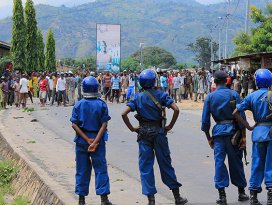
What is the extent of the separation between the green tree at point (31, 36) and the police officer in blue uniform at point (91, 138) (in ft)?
147

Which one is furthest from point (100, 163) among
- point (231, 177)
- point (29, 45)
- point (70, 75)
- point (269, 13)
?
point (29, 45)

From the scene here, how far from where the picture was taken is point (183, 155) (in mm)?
12391

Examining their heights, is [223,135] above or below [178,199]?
above

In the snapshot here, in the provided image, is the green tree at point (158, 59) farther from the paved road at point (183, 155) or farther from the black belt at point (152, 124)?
the black belt at point (152, 124)

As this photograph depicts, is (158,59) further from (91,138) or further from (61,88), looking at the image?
(91,138)

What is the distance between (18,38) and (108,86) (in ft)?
61.4

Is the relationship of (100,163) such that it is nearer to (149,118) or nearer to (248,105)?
(149,118)

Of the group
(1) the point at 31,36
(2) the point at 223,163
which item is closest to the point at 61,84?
(2) the point at 223,163

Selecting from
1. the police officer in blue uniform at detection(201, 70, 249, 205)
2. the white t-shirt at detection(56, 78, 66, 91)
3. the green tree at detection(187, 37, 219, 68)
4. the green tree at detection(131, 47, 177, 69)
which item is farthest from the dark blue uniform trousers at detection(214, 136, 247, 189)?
the green tree at detection(131, 47, 177, 69)

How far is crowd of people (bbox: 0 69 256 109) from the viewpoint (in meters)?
28.1

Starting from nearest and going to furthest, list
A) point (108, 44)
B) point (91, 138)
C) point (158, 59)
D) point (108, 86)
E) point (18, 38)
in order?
point (91, 138) → point (108, 86) → point (18, 38) → point (108, 44) → point (158, 59)

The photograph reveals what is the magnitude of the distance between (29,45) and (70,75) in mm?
22549

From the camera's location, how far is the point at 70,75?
100 ft

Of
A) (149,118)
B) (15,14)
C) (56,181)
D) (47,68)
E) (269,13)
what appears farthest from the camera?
(47,68)
